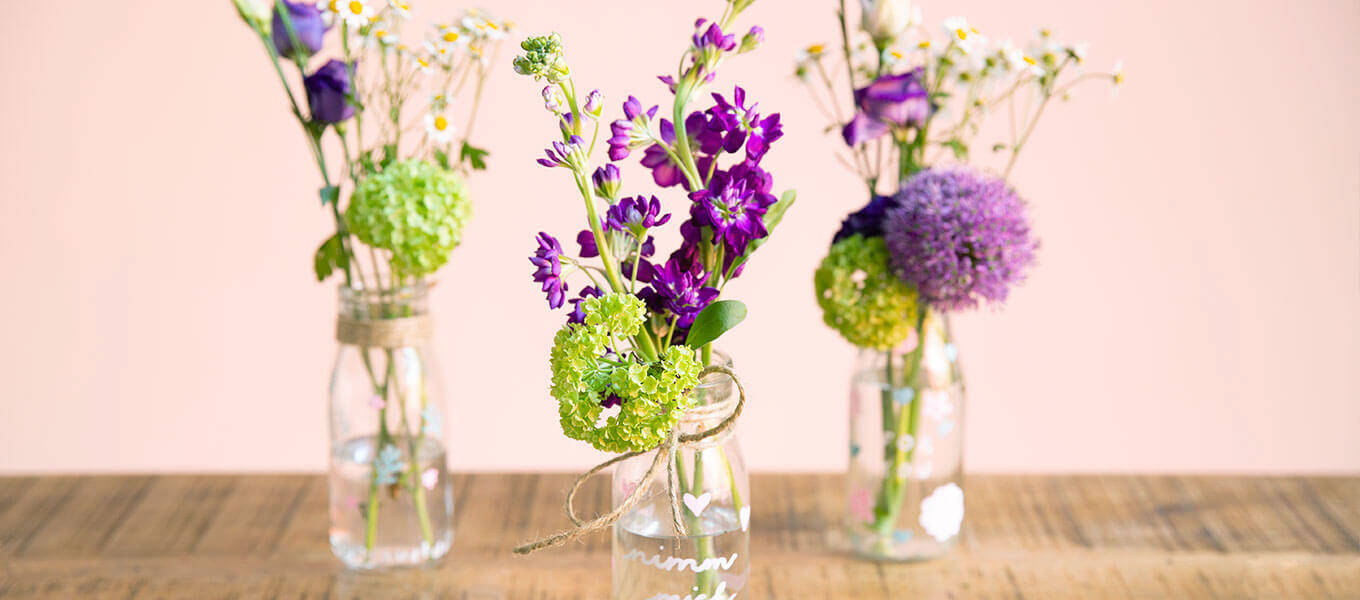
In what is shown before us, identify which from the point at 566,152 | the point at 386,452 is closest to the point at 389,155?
the point at 386,452

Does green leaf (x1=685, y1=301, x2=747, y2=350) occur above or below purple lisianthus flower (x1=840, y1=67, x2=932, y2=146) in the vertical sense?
below

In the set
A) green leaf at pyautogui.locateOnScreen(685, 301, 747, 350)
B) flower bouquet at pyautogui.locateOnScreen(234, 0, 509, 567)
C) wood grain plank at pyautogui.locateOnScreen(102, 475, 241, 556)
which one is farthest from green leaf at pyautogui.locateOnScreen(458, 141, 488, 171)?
wood grain plank at pyautogui.locateOnScreen(102, 475, 241, 556)

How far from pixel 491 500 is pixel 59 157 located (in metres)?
1.17

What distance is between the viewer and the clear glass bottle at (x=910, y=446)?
123cm

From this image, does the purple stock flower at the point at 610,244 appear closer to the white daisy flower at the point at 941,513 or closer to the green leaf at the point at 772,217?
the green leaf at the point at 772,217

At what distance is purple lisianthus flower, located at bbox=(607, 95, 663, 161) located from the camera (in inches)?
33.1

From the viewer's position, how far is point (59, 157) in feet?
6.86

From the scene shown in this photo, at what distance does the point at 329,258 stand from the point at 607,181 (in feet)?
1.36

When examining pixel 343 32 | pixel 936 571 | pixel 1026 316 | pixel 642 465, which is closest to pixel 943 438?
pixel 936 571

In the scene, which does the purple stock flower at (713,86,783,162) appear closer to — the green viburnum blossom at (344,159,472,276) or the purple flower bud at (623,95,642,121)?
the purple flower bud at (623,95,642,121)

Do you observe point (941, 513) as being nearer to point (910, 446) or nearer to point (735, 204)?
point (910, 446)

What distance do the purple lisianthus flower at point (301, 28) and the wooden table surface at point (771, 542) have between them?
50cm

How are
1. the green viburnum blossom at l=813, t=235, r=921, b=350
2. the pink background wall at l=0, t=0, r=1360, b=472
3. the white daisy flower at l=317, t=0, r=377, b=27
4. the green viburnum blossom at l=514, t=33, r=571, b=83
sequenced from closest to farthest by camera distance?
the green viburnum blossom at l=514, t=33, r=571, b=83 < the white daisy flower at l=317, t=0, r=377, b=27 < the green viburnum blossom at l=813, t=235, r=921, b=350 < the pink background wall at l=0, t=0, r=1360, b=472

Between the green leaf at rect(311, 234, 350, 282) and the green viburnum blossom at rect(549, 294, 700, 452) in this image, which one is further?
the green leaf at rect(311, 234, 350, 282)
